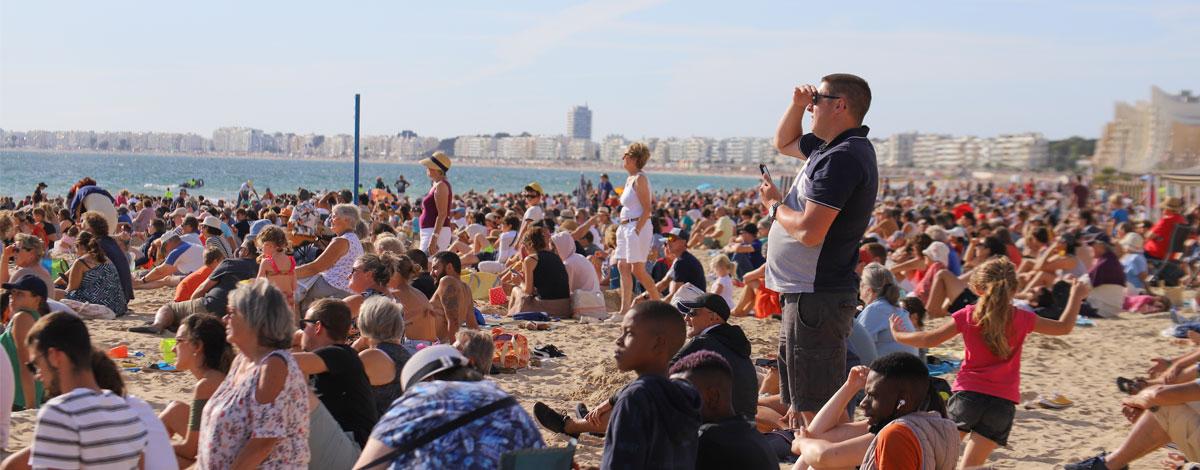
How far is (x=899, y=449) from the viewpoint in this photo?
131 inches

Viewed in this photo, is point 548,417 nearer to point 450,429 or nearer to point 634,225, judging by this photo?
point 450,429

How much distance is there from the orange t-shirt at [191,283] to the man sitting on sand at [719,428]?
6.24 metres

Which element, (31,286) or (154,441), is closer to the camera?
(154,441)

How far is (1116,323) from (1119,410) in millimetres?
4253

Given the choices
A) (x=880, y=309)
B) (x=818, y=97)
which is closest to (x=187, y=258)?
(x=880, y=309)

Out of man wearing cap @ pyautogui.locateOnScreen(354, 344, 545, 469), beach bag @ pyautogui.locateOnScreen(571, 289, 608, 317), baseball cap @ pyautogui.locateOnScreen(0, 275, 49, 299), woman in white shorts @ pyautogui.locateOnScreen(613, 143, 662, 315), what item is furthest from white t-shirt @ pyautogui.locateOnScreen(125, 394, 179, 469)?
beach bag @ pyautogui.locateOnScreen(571, 289, 608, 317)

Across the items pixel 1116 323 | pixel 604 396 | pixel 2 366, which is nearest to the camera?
pixel 2 366

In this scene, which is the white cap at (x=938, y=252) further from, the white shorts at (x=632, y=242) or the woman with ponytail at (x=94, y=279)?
the woman with ponytail at (x=94, y=279)

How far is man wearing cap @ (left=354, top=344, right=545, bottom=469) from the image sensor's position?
8.39 ft

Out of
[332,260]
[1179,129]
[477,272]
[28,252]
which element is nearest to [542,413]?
[332,260]

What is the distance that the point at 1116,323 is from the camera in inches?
437

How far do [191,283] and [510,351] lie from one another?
9.65ft

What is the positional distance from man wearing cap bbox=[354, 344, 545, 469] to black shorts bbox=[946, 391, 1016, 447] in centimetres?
298

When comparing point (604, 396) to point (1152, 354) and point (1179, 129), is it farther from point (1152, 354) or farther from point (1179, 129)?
point (1179, 129)
